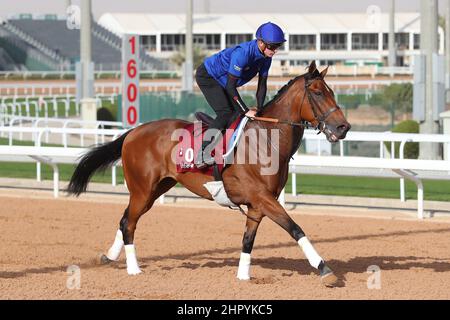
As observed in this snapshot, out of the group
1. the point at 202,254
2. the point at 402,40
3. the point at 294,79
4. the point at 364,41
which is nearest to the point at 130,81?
the point at 202,254

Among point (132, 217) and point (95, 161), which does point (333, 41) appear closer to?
point (95, 161)

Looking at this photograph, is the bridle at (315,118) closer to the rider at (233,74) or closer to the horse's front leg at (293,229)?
the rider at (233,74)

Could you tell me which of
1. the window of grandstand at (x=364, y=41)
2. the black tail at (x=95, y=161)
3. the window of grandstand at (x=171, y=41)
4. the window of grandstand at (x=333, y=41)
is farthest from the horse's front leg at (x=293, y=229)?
the window of grandstand at (x=364, y=41)

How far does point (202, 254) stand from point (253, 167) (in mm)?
1910

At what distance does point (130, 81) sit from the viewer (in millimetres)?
15523

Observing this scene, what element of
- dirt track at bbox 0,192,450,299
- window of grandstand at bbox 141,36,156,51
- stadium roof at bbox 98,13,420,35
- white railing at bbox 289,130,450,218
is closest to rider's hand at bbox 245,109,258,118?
dirt track at bbox 0,192,450,299

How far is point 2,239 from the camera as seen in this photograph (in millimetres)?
10570

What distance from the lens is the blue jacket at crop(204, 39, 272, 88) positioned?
795cm

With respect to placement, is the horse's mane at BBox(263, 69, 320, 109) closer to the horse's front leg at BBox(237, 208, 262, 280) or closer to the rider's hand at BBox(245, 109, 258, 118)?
the rider's hand at BBox(245, 109, 258, 118)

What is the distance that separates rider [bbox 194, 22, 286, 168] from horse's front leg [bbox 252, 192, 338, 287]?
1.81 feet

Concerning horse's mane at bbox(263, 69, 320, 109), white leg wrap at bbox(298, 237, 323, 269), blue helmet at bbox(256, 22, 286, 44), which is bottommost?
white leg wrap at bbox(298, 237, 323, 269)

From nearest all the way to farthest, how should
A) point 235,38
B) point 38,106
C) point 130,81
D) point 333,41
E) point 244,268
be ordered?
point 244,268 → point 130,81 → point 38,106 → point 235,38 → point 333,41

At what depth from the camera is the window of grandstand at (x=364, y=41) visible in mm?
80375

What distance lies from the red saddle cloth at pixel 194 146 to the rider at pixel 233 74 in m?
0.05
